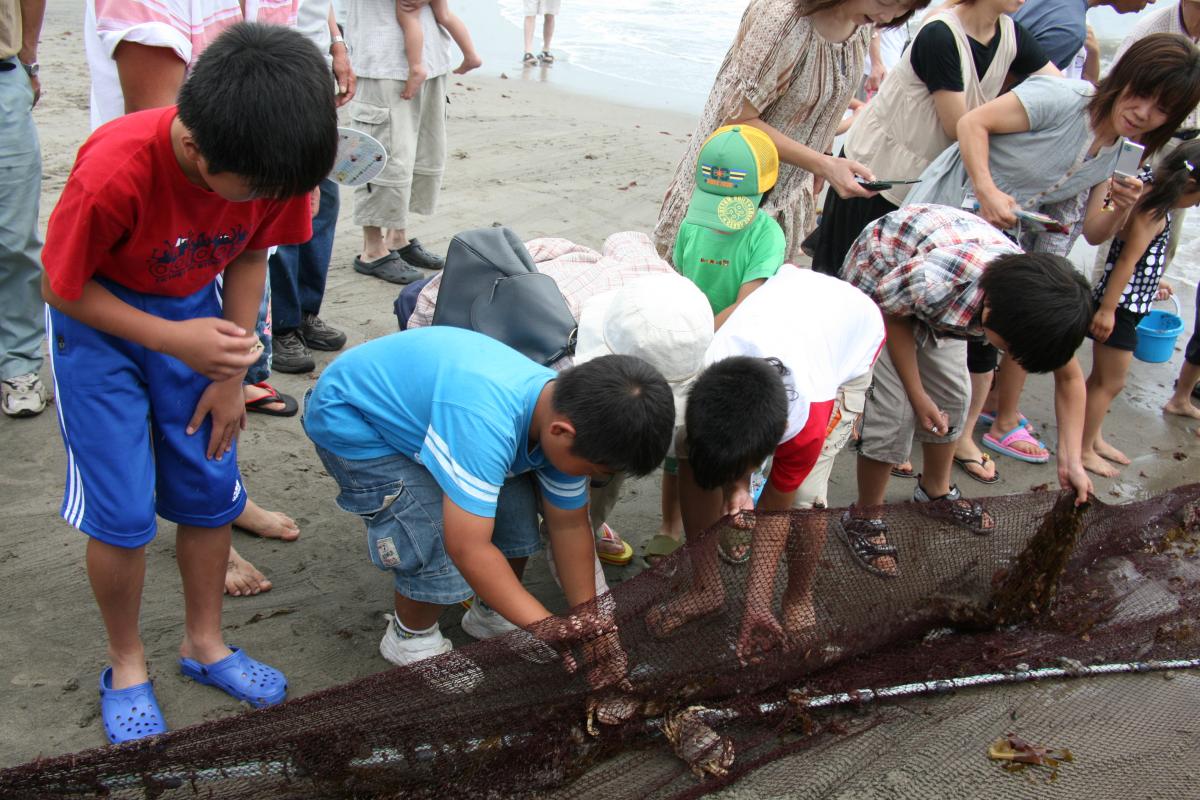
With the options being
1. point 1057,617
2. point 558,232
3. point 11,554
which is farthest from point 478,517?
point 558,232

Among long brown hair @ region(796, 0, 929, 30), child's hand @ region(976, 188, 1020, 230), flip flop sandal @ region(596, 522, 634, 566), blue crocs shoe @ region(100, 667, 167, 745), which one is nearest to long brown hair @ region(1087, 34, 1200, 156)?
child's hand @ region(976, 188, 1020, 230)

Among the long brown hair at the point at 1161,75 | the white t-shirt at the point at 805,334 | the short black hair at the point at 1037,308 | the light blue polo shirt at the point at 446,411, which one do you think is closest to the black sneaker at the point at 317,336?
the light blue polo shirt at the point at 446,411

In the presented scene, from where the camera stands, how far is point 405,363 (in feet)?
7.75

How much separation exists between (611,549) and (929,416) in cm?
116

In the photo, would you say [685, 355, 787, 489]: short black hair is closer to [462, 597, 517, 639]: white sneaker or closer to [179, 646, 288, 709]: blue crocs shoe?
[462, 597, 517, 639]: white sneaker

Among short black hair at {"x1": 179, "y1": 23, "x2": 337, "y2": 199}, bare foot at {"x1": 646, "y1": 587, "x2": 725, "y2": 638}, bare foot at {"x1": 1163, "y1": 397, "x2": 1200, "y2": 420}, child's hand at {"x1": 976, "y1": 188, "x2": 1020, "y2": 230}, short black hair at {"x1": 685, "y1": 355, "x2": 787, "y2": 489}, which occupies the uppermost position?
short black hair at {"x1": 179, "y1": 23, "x2": 337, "y2": 199}

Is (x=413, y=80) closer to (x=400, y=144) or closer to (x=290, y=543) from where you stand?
(x=400, y=144)

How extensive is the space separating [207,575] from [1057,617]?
2.39 metres

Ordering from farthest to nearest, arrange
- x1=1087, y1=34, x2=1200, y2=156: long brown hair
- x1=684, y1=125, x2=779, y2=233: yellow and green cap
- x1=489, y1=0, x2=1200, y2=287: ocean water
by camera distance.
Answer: x1=489, y1=0, x2=1200, y2=287: ocean water, x1=1087, y1=34, x2=1200, y2=156: long brown hair, x1=684, y1=125, x2=779, y2=233: yellow and green cap

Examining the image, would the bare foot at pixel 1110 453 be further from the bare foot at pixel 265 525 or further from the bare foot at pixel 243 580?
the bare foot at pixel 243 580

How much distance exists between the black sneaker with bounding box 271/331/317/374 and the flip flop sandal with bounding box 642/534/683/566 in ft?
5.46

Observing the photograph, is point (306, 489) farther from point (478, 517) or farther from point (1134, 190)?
point (1134, 190)

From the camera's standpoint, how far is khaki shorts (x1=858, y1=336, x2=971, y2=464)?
3.35 meters

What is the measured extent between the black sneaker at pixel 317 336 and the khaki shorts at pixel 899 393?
225cm
